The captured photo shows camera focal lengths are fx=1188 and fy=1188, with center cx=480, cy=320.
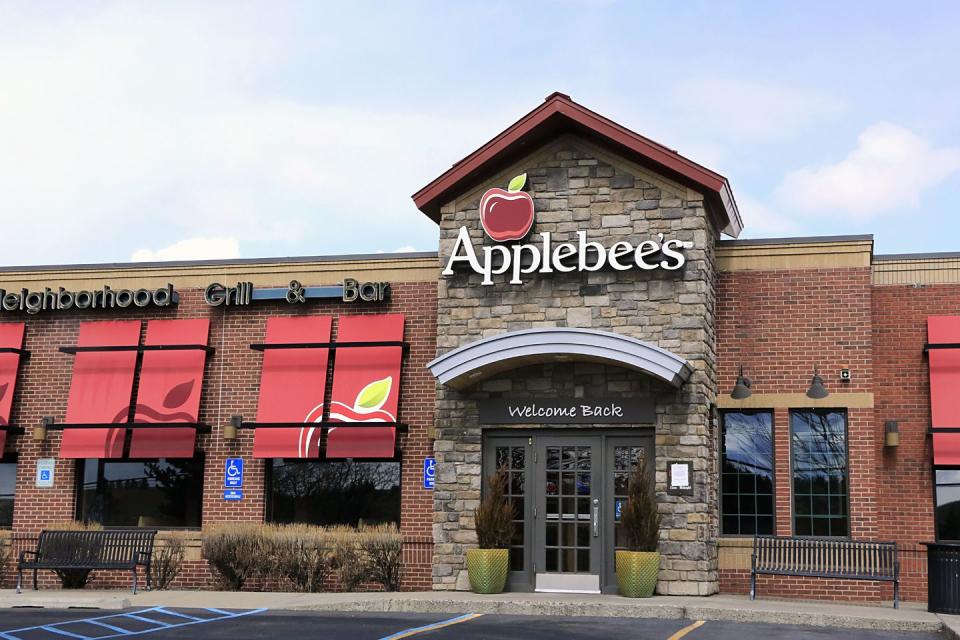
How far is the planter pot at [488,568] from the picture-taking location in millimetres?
17062

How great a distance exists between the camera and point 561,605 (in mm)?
15602

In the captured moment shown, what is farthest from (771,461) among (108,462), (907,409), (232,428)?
(108,462)

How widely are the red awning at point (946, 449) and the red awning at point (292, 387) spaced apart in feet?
31.6

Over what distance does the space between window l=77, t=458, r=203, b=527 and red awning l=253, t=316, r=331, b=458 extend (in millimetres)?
1565

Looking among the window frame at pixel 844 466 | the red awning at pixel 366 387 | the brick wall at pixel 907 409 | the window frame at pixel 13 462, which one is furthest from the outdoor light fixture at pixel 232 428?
the brick wall at pixel 907 409

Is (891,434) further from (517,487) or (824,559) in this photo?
(517,487)

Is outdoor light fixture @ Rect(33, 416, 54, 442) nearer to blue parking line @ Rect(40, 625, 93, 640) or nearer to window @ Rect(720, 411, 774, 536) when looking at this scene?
blue parking line @ Rect(40, 625, 93, 640)

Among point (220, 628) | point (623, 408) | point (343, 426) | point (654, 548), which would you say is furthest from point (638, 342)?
point (220, 628)

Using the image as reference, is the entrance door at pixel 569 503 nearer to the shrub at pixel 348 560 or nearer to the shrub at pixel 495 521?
the shrub at pixel 495 521

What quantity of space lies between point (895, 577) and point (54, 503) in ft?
44.9

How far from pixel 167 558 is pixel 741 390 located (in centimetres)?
958

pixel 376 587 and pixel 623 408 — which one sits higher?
pixel 623 408

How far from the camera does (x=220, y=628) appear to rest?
1363 cm

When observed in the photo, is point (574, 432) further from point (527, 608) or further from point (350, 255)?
point (350, 255)
